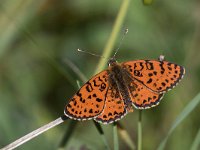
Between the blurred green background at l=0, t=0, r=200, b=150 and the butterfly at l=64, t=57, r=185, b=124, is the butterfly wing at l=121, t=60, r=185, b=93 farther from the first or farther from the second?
the blurred green background at l=0, t=0, r=200, b=150

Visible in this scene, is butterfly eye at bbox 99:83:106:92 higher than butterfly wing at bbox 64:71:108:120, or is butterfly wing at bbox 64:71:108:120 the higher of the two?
butterfly wing at bbox 64:71:108:120

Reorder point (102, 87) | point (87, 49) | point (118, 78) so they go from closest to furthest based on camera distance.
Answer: point (102, 87) < point (118, 78) < point (87, 49)

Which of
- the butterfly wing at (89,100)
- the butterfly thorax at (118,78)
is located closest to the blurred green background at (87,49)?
the butterfly thorax at (118,78)

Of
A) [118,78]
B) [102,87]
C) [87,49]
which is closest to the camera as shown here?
[102,87]

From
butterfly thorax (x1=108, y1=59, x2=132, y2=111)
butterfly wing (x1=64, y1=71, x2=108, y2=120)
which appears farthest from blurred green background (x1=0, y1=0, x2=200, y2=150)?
butterfly wing (x1=64, y1=71, x2=108, y2=120)

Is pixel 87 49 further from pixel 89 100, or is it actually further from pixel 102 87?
pixel 89 100

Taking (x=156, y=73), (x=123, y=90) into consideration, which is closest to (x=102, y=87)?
(x=123, y=90)

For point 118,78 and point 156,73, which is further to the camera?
point 118,78
